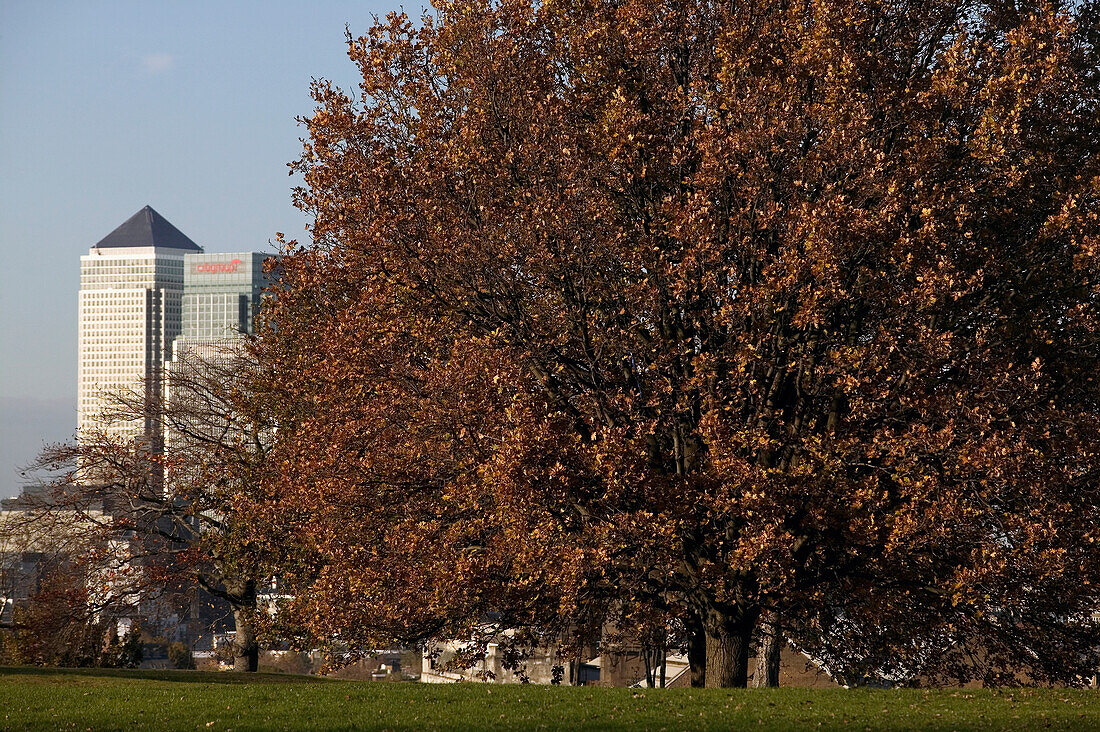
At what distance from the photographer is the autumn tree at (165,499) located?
3372 centimetres

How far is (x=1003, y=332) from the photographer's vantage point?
63.4 feet

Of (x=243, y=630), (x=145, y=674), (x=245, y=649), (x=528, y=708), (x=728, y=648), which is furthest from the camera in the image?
(x=245, y=649)

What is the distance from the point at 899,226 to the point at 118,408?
95.2 ft

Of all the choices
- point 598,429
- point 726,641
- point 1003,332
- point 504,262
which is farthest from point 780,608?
point 504,262

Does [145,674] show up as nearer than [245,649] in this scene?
Yes

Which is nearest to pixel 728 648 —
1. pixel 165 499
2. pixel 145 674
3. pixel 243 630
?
pixel 145 674

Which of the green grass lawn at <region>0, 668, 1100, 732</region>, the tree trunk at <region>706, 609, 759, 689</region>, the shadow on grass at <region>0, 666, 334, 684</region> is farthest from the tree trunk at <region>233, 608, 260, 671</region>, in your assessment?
the tree trunk at <region>706, 609, 759, 689</region>

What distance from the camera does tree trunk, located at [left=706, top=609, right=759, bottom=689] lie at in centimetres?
2078

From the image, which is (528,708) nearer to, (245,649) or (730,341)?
(730,341)

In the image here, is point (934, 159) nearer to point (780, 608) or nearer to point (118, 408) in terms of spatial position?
point (780, 608)

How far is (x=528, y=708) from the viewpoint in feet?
55.5

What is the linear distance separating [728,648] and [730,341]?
5669 millimetres

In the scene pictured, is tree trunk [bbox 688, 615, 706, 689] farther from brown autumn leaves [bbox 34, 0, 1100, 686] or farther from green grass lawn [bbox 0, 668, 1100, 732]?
green grass lawn [bbox 0, 668, 1100, 732]

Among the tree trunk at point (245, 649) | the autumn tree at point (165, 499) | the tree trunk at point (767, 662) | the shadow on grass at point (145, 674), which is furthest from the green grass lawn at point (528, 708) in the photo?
the tree trunk at point (245, 649)
